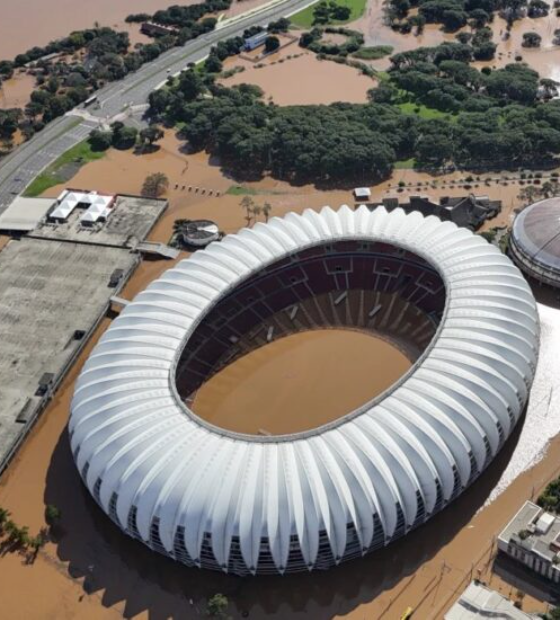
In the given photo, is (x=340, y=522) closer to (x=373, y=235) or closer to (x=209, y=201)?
(x=373, y=235)

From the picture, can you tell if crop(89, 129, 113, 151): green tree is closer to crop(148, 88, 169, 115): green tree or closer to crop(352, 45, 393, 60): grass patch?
crop(148, 88, 169, 115): green tree

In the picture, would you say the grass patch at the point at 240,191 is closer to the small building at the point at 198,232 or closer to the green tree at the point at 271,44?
the small building at the point at 198,232

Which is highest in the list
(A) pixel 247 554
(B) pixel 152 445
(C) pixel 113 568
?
(B) pixel 152 445

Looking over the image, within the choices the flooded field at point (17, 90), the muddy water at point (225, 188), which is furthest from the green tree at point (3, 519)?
the flooded field at point (17, 90)

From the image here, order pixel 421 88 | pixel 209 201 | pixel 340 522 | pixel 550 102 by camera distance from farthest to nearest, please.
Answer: pixel 421 88, pixel 550 102, pixel 209 201, pixel 340 522

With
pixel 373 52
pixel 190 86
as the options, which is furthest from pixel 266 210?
pixel 373 52

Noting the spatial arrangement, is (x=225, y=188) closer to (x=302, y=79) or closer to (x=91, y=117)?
(x=91, y=117)

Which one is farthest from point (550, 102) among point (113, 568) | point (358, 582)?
point (113, 568)
